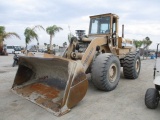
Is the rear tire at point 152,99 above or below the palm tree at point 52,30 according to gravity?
below

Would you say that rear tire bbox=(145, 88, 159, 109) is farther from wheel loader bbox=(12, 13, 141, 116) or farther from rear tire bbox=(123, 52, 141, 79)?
rear tire bbox=(123, 52, 141, 79)

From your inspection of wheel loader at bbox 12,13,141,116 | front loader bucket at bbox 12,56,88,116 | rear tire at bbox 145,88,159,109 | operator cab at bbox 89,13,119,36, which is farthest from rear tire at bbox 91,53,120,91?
operator cab at bbox 89,13,119,36

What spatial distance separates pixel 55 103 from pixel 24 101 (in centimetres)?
89

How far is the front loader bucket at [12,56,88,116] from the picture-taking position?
4160mm

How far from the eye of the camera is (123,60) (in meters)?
7.53

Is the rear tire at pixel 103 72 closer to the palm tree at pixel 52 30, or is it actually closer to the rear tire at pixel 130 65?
the rear tire at pixel 130 65

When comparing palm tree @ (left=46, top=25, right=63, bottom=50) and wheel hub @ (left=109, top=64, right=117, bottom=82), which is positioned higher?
palm tree @ (left=46, top=25, right=63, bottom=50)

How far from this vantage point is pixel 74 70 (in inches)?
168

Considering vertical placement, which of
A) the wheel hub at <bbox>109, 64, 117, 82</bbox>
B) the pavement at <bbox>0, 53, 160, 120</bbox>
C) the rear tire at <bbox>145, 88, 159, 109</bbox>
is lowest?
the pavement at <bbox>0, 53, 160, 120</bbox>

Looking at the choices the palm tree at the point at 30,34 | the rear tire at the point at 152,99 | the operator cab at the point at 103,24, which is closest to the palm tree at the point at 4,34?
the palm tree at the point at 30,34

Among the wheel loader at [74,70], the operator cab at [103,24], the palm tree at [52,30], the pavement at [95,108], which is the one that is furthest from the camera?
the palm tree at [52,30]

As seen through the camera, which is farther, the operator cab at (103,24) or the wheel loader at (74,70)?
A: the operator cab at (103,24)

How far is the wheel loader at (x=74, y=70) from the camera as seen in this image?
169 inches

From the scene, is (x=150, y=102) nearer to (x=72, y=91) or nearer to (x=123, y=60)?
(x=72, y=91)
